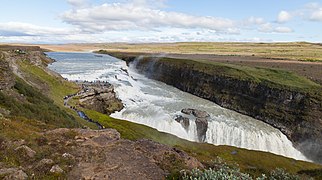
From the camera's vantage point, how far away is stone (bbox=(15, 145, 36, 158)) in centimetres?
1394

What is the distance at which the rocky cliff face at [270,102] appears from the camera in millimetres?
53500

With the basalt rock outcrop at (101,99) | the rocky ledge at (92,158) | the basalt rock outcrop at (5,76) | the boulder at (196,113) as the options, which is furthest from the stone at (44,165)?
the basalt rock outcrop at (101,99)

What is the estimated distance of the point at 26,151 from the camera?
46.2 ft

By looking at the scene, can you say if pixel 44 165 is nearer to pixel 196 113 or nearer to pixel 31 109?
pixel 31 109

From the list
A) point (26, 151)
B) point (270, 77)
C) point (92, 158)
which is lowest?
point (270, 77)

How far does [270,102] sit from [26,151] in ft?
187

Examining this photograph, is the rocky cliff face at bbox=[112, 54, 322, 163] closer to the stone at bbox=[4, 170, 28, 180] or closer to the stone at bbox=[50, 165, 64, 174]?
the stone at bbox=[50, 165, 64, 174]

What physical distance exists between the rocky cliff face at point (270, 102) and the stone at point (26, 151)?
A: 48642mm

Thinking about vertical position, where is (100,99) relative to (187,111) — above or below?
above

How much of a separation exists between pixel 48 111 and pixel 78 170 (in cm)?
1994

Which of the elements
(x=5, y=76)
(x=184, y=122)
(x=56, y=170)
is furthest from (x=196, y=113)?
(x=56, y=170)

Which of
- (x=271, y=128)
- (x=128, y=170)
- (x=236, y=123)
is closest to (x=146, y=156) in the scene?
(x=128, y=170)

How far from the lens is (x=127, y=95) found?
6781 cm

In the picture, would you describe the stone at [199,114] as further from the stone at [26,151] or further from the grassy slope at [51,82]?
the stone at [26,151]
